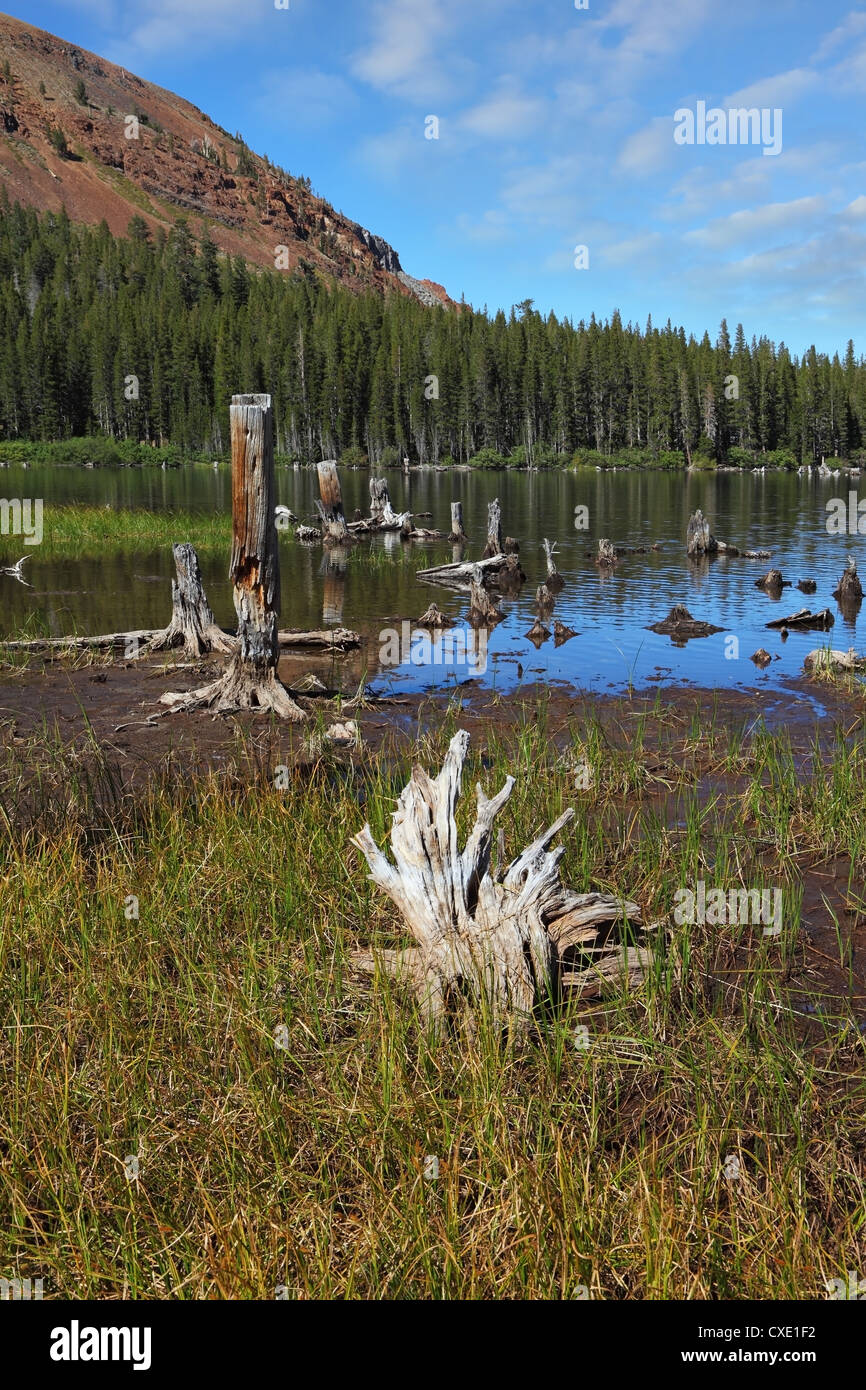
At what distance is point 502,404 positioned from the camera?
4702 inches

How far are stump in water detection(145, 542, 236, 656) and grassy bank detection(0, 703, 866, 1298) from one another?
830 cm

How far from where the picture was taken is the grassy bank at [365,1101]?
3.38 m

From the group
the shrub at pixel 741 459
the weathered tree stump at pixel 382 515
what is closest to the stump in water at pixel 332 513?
the weathered tree stump at pixel 382 515

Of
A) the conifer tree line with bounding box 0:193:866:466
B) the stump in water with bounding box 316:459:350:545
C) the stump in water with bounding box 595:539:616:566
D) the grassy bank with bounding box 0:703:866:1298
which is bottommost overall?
the grassy bank with bounding box 0:703:866:1298

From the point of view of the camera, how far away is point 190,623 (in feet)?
50.2

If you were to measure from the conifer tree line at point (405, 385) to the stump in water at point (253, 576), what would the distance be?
343ft

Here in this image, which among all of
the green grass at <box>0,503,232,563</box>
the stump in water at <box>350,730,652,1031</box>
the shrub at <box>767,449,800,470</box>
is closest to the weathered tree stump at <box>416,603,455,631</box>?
the green grass at <box>0,503,232,563</box>

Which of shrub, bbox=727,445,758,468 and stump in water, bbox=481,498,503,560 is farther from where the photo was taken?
shrub, bbox=727,445,758,468

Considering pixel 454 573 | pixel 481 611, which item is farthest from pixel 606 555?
pixel 481 611

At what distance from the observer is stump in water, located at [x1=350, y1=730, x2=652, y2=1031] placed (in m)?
4.87

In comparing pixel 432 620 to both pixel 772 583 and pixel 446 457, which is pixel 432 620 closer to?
pixel 772 583

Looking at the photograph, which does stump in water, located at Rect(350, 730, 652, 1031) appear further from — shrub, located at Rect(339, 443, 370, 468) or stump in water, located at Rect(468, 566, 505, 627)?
shrub, located at Rect(339, 443, 370, 468)

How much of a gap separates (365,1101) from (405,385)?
121906 mm
